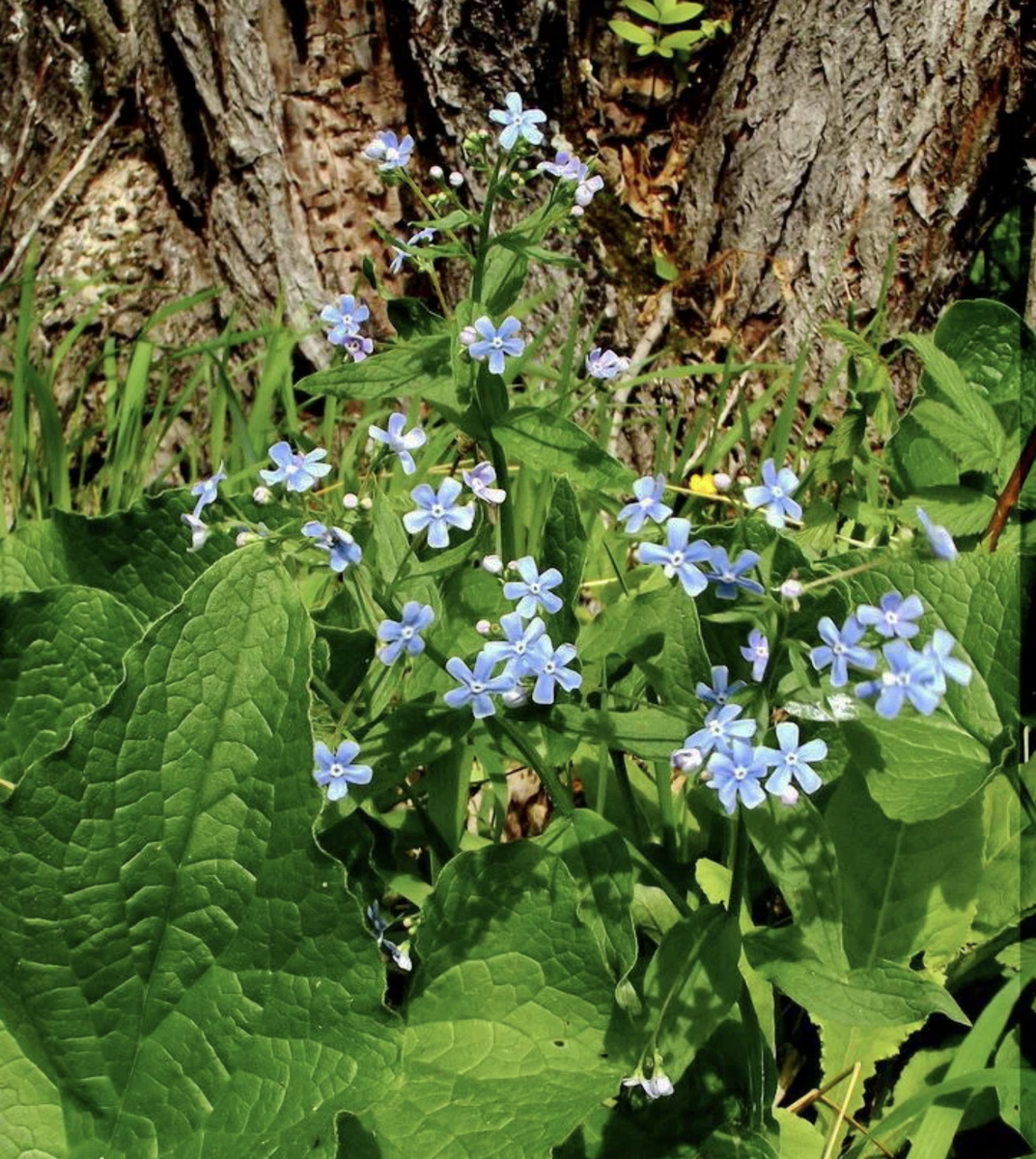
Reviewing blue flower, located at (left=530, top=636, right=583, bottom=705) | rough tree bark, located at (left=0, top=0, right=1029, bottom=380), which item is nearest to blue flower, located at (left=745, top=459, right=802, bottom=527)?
blue flower, located at (left=530, top=636, right=583, bottom=705)

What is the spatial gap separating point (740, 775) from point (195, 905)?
2.86ft

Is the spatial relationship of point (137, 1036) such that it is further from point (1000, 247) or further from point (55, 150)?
point (1000, 247)

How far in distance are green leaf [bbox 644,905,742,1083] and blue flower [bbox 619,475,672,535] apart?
23.0 inches

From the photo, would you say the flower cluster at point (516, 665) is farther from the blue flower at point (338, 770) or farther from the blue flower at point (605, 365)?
the blue flower at point (605, 365)

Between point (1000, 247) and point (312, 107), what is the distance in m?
2.31

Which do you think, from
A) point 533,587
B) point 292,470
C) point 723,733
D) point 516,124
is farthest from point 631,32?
Result: point 723,733

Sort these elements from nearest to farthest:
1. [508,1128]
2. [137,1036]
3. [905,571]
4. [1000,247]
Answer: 1. [508,1128]
2. [137,1036]
3. [905,571]
4. [1000,247]

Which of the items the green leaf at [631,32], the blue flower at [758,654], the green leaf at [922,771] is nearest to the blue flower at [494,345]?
the blue flower at [758,654]

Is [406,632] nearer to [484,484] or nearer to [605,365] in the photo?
[484,484]

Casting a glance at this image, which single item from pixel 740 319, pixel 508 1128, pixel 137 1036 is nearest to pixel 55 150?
pixel 740 319

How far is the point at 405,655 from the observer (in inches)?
75.9

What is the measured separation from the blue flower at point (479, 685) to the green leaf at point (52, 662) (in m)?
0.77

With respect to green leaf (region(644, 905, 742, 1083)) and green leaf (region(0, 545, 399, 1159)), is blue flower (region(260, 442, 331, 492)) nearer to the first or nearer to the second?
green leaf (region(0, 545, 399, 1159))

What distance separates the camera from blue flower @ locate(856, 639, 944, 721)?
4.83 ft
